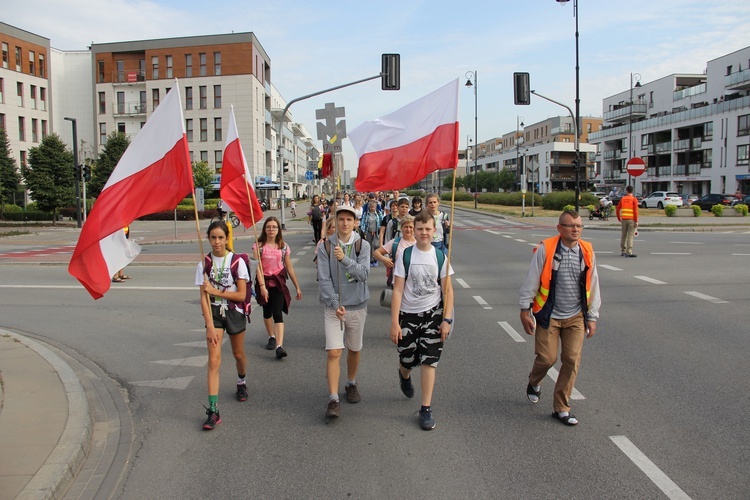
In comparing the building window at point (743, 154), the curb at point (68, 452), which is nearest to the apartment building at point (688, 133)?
the building window at point (743, 154)

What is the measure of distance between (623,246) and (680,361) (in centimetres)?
1061

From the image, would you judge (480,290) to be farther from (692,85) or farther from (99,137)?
(692,85)

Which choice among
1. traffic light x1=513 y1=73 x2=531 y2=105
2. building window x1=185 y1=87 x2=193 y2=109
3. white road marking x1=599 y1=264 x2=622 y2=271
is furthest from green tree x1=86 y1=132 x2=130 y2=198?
white road marking x1=599 y1=264 x2=622 y2=271

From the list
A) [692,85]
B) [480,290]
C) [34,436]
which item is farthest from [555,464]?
[692,85]

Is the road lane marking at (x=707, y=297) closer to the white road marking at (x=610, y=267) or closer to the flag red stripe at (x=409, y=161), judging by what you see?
the white road marking at (x=610, y=267)

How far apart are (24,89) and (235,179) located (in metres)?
56.8

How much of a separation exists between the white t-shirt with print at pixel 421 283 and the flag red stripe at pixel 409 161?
56.6 inches

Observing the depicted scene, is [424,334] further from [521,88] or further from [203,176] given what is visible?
[203,176]

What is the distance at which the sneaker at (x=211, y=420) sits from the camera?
4980 mm

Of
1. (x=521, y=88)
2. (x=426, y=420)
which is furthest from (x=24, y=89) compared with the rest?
(x=426, y=420)

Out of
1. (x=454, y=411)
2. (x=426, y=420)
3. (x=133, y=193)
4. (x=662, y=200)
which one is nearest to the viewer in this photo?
(x=426, y=420)

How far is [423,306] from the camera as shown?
495cm

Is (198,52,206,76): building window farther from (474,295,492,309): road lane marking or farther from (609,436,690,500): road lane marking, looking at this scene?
(609,436,690,500): road lane marking

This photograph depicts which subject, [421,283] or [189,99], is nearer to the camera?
[421,283]
